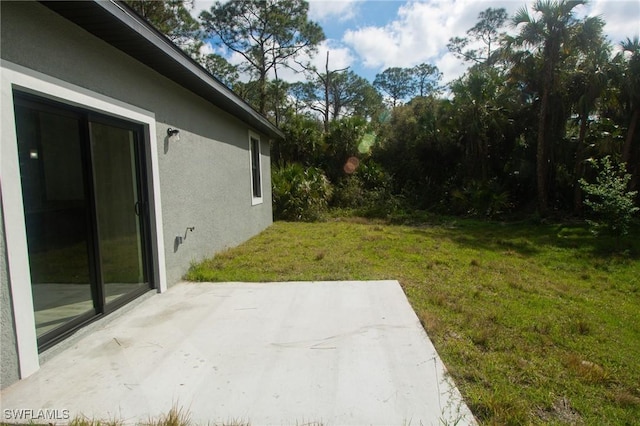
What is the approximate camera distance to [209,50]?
64.0 feet

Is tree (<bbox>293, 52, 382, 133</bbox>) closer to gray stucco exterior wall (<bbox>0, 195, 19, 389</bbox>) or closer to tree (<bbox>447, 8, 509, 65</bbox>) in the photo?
tree (<bbox>447, 8, 509, 65</bbox>)

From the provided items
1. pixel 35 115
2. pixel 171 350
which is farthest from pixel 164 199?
pixel 171 350

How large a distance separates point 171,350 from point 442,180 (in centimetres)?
1384

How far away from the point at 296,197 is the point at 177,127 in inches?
276

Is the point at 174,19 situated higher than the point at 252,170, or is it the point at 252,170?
the point at 174,19

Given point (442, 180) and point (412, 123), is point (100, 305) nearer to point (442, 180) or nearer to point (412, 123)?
point (442, 180)

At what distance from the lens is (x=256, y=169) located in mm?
9156

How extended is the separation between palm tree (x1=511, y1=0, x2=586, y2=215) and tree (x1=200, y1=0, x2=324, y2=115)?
12.9m

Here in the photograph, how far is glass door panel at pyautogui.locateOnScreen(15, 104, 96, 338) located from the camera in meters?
2.70

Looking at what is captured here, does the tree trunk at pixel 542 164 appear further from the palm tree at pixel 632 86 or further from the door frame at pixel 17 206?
the door frame at pixel 17 206

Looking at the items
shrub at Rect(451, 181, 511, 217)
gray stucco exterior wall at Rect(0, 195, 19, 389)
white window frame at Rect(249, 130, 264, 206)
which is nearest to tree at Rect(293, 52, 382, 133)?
shrub at Rect(451, 181, 511, 217)

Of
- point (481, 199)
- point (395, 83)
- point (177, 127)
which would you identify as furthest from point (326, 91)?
point (177, 127)

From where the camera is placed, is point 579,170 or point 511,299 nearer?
point 511,299

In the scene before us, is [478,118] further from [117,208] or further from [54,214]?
[54,214]
